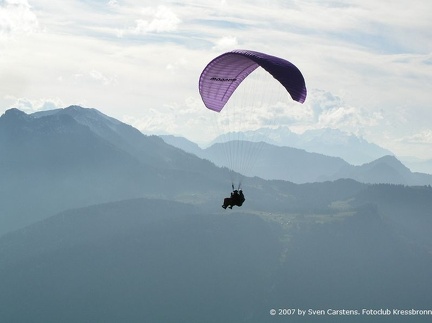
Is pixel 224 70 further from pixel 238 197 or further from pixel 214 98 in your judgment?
pixel 238 197

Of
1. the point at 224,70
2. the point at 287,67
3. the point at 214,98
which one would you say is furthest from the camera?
the point at 214,98

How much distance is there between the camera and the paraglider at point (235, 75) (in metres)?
45.2

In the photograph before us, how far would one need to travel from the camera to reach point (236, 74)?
53781 mm

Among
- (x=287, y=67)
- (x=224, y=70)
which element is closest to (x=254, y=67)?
(x=224, y=70)

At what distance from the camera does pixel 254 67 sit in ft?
175

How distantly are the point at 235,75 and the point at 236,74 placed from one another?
5.7 inches

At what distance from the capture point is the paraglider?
1779 inches

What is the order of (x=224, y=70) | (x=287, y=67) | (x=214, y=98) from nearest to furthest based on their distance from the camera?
(x=287, y=67), (x=224, y=70), (x=214, y=98)

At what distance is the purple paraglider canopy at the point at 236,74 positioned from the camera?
4516cm

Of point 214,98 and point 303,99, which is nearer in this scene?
point 303,99

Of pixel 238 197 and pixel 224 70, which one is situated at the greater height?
pixel 224 70

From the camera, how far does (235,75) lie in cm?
5381

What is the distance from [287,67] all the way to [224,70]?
8.46 metres

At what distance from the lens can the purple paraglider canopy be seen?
45.2 metres
